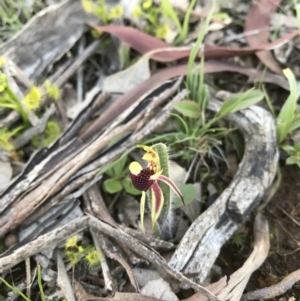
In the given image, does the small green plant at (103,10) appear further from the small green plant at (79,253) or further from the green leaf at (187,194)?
the small green plant at (79,253)

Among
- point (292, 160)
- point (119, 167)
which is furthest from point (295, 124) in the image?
point (119, 167)

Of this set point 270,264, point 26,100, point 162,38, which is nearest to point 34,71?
point 26,100

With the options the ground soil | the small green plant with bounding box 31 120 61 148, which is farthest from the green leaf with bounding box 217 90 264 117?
the small green plant with bounding box 31 120 61 148

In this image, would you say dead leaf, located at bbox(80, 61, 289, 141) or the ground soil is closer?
the ground soil

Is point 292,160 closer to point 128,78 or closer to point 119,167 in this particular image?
point 119,167

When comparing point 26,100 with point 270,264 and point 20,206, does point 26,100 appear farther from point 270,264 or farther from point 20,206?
point 270,264

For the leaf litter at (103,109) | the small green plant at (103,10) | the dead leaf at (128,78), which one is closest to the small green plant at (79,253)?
the leaf litter at (103,109)

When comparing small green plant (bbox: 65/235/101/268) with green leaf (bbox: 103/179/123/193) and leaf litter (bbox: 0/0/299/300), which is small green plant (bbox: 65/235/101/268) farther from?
green leaf (bbox: 103/179/123/193)
